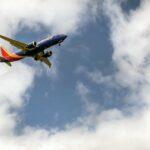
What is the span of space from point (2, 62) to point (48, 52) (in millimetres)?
16864

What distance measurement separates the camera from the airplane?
123m

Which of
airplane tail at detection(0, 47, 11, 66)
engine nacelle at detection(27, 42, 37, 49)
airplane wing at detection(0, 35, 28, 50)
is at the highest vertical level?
airplane tail at detection(0, 47, 11, 66)

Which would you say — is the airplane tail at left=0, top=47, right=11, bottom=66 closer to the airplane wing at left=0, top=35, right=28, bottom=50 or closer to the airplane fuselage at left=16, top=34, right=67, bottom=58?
the airplane wing at left=0, top=35, right=28, bottom=50

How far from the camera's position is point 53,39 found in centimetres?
12275

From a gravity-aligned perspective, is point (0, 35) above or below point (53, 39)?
above

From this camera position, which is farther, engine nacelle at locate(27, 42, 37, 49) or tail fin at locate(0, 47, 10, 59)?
tail fin at locate(0, 47, 10, 59)

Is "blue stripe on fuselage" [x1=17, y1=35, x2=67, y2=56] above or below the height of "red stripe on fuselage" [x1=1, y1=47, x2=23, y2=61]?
below

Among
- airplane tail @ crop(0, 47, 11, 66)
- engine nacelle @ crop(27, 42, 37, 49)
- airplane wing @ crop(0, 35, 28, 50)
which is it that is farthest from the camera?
airplane tail @ crop(0, 47, 11, 66)

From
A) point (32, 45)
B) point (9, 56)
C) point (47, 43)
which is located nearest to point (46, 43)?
point (47, 43)

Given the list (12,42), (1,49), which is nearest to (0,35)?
(12,42)

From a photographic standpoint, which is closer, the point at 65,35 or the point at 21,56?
the point at 65,35

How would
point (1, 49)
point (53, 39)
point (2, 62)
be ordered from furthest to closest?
point (1, 49)
point (2, 62)
point (53, 39)

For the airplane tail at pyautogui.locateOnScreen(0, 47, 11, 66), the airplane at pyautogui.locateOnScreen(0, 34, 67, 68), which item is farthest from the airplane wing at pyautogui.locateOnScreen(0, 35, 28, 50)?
the airplane tail at pyautogui.locateOnScreen(0, 47, 11, 66)

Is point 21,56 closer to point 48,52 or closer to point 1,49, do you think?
point 48,52
